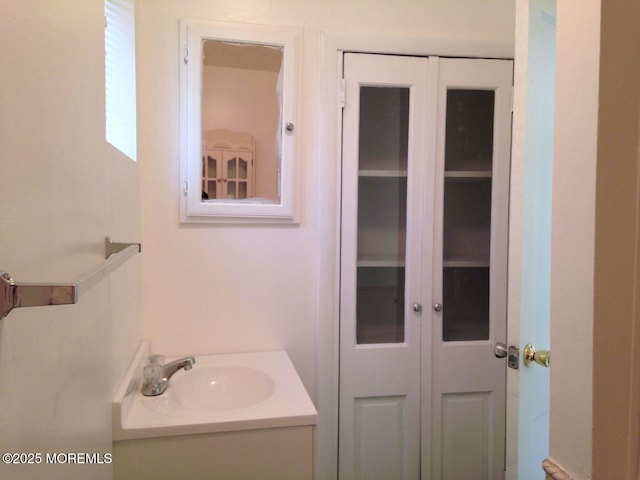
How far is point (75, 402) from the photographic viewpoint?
29.9 inches

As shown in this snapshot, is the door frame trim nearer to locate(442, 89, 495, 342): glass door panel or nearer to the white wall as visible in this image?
the white wall

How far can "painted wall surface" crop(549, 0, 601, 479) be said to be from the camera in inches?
29.0

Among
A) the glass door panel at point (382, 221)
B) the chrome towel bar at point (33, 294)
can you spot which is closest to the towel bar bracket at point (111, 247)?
the chrome towel bar at point (33, 294)

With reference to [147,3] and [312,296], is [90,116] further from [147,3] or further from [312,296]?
[312,296]

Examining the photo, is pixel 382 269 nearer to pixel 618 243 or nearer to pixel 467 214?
pixel 467 214

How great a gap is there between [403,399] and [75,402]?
4.19ft

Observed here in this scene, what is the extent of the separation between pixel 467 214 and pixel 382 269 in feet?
1.41

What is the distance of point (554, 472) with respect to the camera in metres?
0.78

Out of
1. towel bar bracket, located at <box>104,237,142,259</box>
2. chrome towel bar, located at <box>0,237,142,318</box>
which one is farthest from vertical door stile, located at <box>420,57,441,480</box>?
chrome towel bar, located at <box>0,237,142,318</box>

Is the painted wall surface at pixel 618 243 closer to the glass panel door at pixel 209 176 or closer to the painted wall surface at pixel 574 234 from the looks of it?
the painted wall surface at pixel 574 234

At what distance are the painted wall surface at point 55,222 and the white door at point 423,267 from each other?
0.95m

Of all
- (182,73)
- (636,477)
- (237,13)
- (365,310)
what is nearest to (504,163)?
(365,310)

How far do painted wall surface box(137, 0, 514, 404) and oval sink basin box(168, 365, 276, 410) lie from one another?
0.48ft

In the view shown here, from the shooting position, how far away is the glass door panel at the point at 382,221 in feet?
5.51
